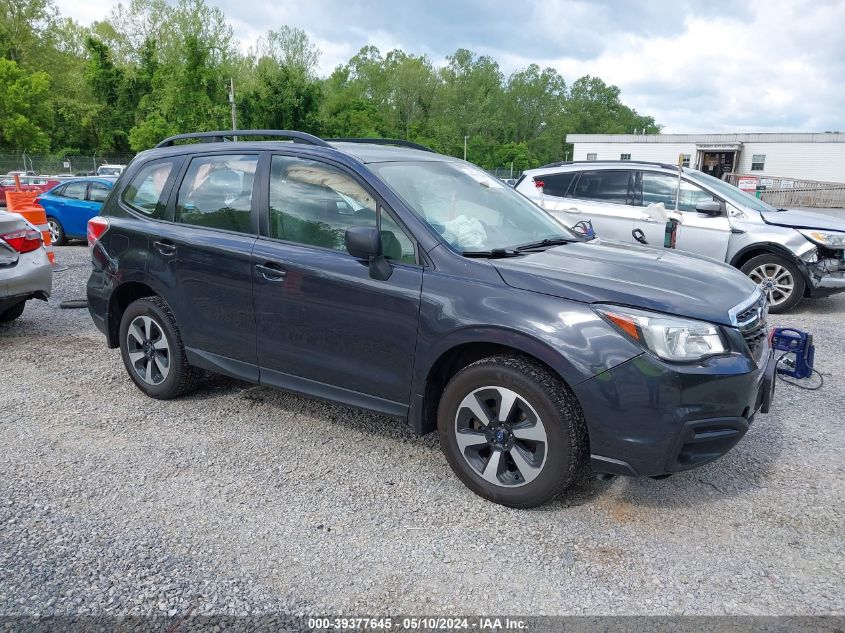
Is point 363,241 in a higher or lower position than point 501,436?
higher

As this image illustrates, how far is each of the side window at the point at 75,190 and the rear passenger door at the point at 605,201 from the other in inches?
408

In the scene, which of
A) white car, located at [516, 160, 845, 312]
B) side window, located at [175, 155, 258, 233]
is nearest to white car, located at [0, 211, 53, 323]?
side window, located at [175, 155, 258, 233]

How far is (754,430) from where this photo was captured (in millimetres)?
4199

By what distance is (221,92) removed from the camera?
42781 mm

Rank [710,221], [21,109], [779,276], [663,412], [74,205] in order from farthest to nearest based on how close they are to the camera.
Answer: [21,109], [74,205], [710,221], [779,276], [663,412]

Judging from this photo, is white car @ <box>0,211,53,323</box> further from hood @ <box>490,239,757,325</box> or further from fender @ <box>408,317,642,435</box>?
hood @ <box>490,239,757,325</box>

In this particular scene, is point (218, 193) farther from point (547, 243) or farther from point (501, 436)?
point (501, 436)

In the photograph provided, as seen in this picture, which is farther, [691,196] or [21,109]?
[21,109]

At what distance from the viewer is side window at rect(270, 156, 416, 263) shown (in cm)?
342

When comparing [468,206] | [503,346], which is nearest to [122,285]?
[468,206]

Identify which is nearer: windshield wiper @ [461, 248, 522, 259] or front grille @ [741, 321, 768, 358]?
front grille @ [741, 321, 768, 358]

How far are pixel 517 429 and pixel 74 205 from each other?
13130 mm

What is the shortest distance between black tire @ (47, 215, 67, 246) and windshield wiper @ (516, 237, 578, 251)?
12746 millimetres

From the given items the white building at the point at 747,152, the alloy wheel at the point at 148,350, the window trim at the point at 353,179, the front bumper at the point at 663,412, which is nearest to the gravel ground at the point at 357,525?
the alloy wheel at the point at 148,350
